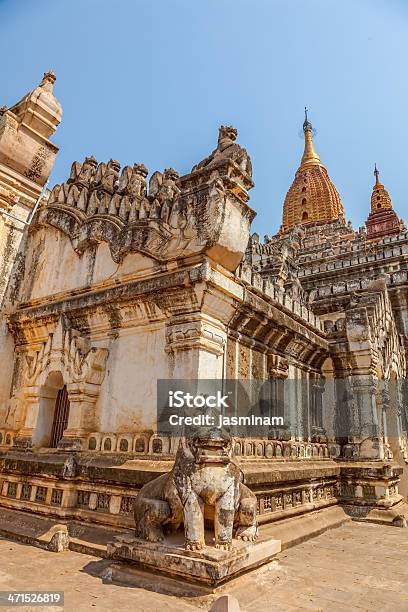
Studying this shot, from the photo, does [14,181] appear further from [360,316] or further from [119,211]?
[360,316]

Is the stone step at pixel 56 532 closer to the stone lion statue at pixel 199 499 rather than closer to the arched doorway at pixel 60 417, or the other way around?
the stone lion statue at pixel 199 499

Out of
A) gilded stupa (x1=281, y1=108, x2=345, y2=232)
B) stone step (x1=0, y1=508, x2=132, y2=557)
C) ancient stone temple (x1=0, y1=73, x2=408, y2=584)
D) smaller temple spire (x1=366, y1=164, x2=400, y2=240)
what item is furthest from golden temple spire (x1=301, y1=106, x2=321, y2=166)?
stone step (x1=0, y1=508, x2=132, y2=557)

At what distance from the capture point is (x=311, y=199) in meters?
59.0

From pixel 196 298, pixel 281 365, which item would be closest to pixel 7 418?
pixel 196 298

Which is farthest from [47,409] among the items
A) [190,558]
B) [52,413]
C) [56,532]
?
[190,558]

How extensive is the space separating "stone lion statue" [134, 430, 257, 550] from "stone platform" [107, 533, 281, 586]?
0.42 ft

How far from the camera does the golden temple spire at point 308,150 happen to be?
67.9 metres

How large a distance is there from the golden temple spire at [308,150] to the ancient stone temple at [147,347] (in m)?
60.7

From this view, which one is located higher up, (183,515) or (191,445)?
(191,445)

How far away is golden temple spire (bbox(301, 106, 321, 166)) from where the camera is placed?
67869mm

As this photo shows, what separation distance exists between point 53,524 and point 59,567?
5.43 ft

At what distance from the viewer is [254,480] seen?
6.89 m

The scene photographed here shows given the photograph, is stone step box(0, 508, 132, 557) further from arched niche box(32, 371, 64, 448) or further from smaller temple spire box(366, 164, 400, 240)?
smaller temple spire box(366, 164, 400, 240)

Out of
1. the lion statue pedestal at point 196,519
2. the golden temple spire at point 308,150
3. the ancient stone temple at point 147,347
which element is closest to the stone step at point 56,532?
the ancient stone temple at point 147,347
